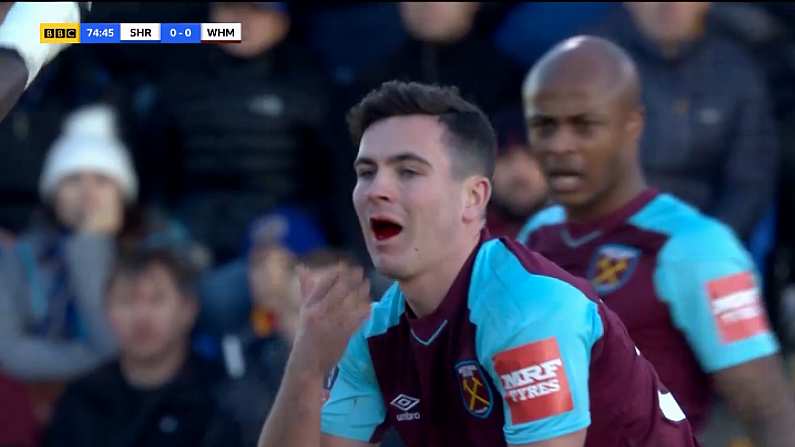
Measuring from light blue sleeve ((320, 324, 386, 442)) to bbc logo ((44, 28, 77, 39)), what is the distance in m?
1.11

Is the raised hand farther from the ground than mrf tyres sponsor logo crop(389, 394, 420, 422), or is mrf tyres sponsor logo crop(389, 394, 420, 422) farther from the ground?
the raised hand

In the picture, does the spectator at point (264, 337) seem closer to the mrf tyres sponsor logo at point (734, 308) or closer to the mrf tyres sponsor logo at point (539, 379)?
the mrf tyres sponsor logo at point (734, 308)

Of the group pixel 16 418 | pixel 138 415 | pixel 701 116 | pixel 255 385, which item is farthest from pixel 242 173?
pixel 701 116

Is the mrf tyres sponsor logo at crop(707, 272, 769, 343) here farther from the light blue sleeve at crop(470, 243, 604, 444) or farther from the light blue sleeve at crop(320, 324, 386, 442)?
the light blue sleeve at crop(320, 324, 386, 442)

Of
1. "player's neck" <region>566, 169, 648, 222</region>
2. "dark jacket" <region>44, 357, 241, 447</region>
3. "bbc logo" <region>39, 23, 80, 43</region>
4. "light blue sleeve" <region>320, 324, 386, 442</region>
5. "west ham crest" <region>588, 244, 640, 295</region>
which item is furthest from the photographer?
"dark jacket" <region>44, 357, 241, 447</region>

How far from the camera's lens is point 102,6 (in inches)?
332

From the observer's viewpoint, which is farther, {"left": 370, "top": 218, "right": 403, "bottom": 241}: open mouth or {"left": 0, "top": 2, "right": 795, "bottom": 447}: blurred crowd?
{"left": 0, "top": 2, "right": 795, "bottom": 447}: blurred crowd

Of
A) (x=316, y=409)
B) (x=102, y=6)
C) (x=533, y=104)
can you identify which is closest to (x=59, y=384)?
(x=102, y=6)

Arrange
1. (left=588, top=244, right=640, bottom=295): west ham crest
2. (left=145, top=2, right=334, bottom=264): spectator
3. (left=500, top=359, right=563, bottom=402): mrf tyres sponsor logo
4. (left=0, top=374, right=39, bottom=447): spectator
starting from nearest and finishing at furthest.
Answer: (left=500, top=359, right=563, bottom=402): mrf tyres sponsor logo → (left=588, top=244, right=640, bottom=295): west ham crest → (left=0, top=374, right=39, bottom=447): spectator → (left=145, top=2, right=334, bottom=264): spectator

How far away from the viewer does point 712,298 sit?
5156 millimetres

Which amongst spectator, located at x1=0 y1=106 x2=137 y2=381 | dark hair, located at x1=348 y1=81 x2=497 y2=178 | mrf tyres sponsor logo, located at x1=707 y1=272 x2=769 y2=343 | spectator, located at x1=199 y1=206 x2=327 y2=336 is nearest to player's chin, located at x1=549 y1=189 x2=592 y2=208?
mrf tyres sponsor logo, located at x1=707 y1=272 x2=769 y2=343

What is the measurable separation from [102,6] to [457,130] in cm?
431

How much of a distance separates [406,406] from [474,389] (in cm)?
27

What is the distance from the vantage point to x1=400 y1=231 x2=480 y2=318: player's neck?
446 cm
